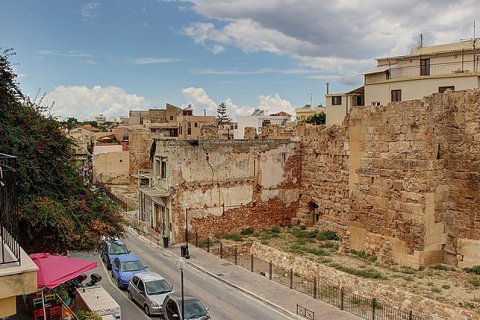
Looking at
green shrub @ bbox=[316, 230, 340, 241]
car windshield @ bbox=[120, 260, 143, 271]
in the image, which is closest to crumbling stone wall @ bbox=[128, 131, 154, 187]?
green shrub @ bbox=[316, 230, 340, 241]

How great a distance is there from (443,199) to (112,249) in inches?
632

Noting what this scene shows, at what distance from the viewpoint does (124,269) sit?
21781 mm

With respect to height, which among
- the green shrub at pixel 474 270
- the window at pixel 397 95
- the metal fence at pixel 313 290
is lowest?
the metal fence at pixel 313 290

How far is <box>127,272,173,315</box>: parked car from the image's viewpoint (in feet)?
59.0

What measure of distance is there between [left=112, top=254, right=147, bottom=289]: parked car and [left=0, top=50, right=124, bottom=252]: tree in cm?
453

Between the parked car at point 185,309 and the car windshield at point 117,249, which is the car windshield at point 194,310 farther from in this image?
the car windshield at point 117,249

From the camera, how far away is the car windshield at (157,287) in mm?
18656

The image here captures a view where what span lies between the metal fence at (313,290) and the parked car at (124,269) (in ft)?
16.5

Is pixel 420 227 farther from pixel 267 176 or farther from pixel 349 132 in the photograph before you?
pixel 267 176

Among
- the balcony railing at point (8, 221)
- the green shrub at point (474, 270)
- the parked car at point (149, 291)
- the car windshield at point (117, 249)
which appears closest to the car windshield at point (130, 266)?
the parked car at point (149, 291)

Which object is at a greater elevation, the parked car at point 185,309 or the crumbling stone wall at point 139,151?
the crumbling stone wall at point 139,151

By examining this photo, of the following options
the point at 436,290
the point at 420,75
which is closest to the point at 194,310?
the point at 436,290

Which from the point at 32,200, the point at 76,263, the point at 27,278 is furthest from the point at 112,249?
the point at 27,278

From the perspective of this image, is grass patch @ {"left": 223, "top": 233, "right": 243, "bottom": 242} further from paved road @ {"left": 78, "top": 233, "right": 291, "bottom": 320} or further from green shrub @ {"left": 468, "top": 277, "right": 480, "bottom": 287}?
green shrub @ {"left": 468, "top": 277, "right": 480, "bottom": 287}
